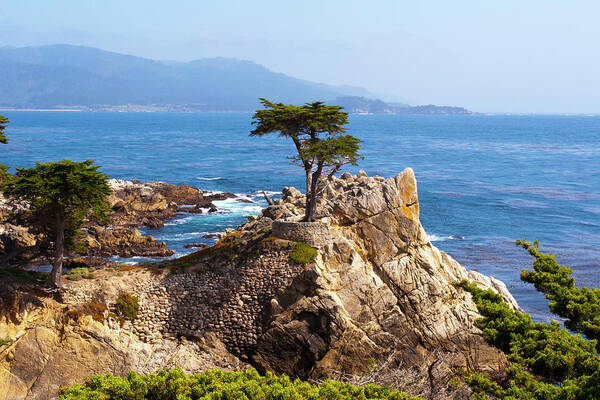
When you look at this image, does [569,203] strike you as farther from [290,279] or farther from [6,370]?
[6,370]

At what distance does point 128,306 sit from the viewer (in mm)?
29219

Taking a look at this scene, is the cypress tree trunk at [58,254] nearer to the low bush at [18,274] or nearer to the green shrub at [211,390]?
the low bush at [18,274]

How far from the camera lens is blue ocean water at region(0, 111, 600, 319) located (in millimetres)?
55125

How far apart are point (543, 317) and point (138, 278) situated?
28.4m

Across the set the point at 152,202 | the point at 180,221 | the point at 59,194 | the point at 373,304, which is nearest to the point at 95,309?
the point at 59,194

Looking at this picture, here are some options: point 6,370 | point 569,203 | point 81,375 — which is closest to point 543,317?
point 81,375

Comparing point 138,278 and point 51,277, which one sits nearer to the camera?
point 51,277

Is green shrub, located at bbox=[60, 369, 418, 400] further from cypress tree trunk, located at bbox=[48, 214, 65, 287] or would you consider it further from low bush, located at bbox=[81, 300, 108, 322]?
cypress tree trunk, located at bbox=[48, 214, 65, 287]

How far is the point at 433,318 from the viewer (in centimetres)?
3000

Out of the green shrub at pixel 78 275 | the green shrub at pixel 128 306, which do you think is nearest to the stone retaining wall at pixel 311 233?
the green shrub at pixel 128 306

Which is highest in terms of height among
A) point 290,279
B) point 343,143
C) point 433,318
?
point 343,143

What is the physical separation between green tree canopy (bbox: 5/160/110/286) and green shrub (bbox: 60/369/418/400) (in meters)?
11.3

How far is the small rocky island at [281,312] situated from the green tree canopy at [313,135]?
2.19 meters

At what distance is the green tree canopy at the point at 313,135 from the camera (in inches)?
1261
